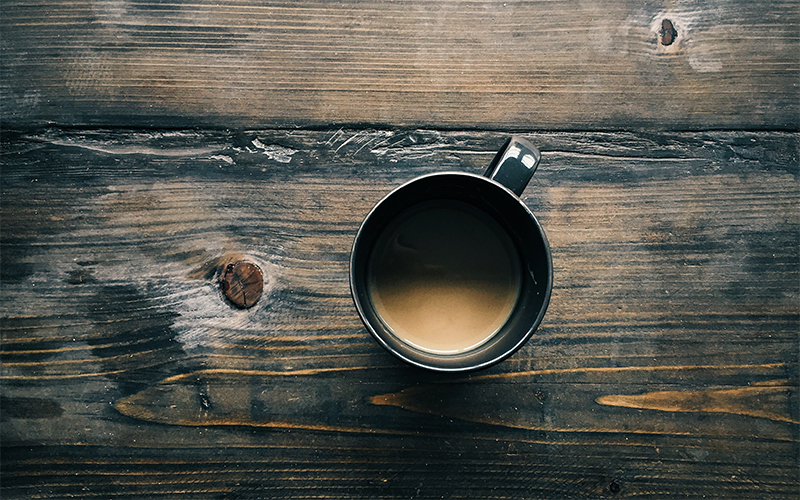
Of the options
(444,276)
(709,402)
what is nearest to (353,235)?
(444,276)

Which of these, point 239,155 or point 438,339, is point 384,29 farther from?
point 438,339

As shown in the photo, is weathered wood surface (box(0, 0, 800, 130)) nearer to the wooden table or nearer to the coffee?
the wooden table

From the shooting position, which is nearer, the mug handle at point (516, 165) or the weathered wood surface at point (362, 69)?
the mug handle at point (516, 165)

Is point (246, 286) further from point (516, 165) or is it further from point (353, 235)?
point (516, 165)

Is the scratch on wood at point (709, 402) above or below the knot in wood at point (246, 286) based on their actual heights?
below

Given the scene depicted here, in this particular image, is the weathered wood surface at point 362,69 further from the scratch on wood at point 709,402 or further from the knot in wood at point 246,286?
the scratch on wood at point 709,402

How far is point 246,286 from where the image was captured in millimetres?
680

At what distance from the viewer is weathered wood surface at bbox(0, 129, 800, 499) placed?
0.68 m

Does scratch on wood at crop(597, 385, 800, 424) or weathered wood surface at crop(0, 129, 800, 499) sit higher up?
weathered wood surface at crop(0, 129, 800, 499)

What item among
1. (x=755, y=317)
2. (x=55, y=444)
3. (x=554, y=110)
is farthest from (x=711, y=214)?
(x=55, y=444)

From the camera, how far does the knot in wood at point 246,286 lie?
2.23 feet

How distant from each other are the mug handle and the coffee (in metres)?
0.08

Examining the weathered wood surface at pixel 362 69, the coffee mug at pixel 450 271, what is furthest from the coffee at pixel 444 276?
the weathered wood surface at pixel 362 69

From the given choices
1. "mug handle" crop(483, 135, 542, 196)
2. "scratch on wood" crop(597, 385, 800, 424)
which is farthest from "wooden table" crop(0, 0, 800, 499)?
"mug handle" crop(483, 135, 542, 196)
